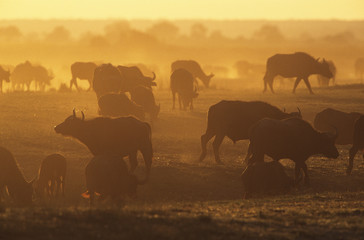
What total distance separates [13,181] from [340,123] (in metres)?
10.4

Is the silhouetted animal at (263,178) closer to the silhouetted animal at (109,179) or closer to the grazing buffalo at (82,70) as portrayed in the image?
the silhouetted animal at (109,179)

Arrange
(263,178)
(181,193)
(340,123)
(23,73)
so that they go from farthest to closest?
(23,73) → (340,123) → (181,193) → (263,178)

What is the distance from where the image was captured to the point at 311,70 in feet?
127

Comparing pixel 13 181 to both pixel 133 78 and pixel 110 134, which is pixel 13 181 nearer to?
pixel 110 134

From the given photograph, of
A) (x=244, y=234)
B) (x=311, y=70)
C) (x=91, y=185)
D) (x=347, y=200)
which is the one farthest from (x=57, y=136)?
(x=311, y=70)

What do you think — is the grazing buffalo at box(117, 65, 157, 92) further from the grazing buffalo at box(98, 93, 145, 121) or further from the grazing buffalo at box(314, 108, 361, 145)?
the grazing buffalo at box(314, 108, 361, 145)

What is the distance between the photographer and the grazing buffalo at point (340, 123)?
22.5 metres

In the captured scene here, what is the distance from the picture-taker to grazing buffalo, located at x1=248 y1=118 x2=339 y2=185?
17578 mm

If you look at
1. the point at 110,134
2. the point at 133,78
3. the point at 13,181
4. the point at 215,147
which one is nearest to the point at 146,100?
the point at 133,78

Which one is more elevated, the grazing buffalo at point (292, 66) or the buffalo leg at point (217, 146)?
the grazing buffalo at point (292, 66)

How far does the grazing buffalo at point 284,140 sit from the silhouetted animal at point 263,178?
0.78m

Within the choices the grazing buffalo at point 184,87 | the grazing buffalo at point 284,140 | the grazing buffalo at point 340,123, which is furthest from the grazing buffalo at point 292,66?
the grazing buffalo at point 284,140

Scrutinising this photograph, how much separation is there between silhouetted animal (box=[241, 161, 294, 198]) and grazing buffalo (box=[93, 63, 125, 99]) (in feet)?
38.1

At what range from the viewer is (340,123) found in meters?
22.7
